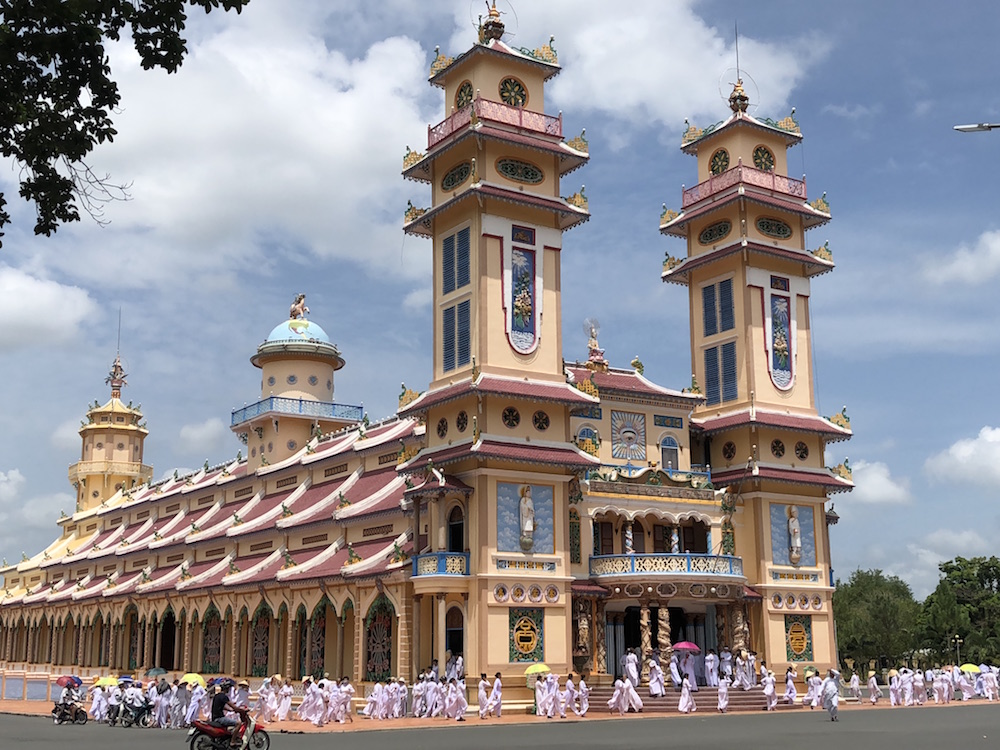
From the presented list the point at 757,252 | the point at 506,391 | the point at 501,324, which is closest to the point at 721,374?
the point at 757,252

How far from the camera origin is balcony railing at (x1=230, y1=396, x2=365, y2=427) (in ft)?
194

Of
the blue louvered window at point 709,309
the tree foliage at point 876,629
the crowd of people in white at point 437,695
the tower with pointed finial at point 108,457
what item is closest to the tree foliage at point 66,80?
the crowd of people in white at point 437,695

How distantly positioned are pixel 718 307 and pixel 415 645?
17.7 metres

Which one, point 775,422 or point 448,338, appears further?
point 775,422

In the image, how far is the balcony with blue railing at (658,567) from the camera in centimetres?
3709

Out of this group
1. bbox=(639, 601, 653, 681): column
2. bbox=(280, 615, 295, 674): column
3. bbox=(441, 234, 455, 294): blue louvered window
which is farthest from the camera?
bbox=(280, 615, 295, 674): column

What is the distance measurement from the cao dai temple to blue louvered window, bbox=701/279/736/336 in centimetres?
8

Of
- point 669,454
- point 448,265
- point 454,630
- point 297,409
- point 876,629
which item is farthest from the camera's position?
point 876,629

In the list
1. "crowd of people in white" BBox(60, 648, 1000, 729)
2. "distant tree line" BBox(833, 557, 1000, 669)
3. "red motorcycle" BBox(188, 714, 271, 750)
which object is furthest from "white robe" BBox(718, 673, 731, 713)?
"distant tree line" BBox(833, 557, 1000, 669)

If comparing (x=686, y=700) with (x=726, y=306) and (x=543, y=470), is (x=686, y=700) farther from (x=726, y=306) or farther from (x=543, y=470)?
(x=726, y=306)

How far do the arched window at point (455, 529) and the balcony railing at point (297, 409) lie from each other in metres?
23.5

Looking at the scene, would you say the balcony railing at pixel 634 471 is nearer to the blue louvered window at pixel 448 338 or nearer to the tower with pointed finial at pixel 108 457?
the blue louvered window at pixel 448 338

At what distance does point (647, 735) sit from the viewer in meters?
25.4

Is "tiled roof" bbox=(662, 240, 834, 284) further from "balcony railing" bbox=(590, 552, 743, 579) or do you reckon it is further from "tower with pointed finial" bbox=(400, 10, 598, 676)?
"balcony railing" bbox=(590, 552, 743, 579)
